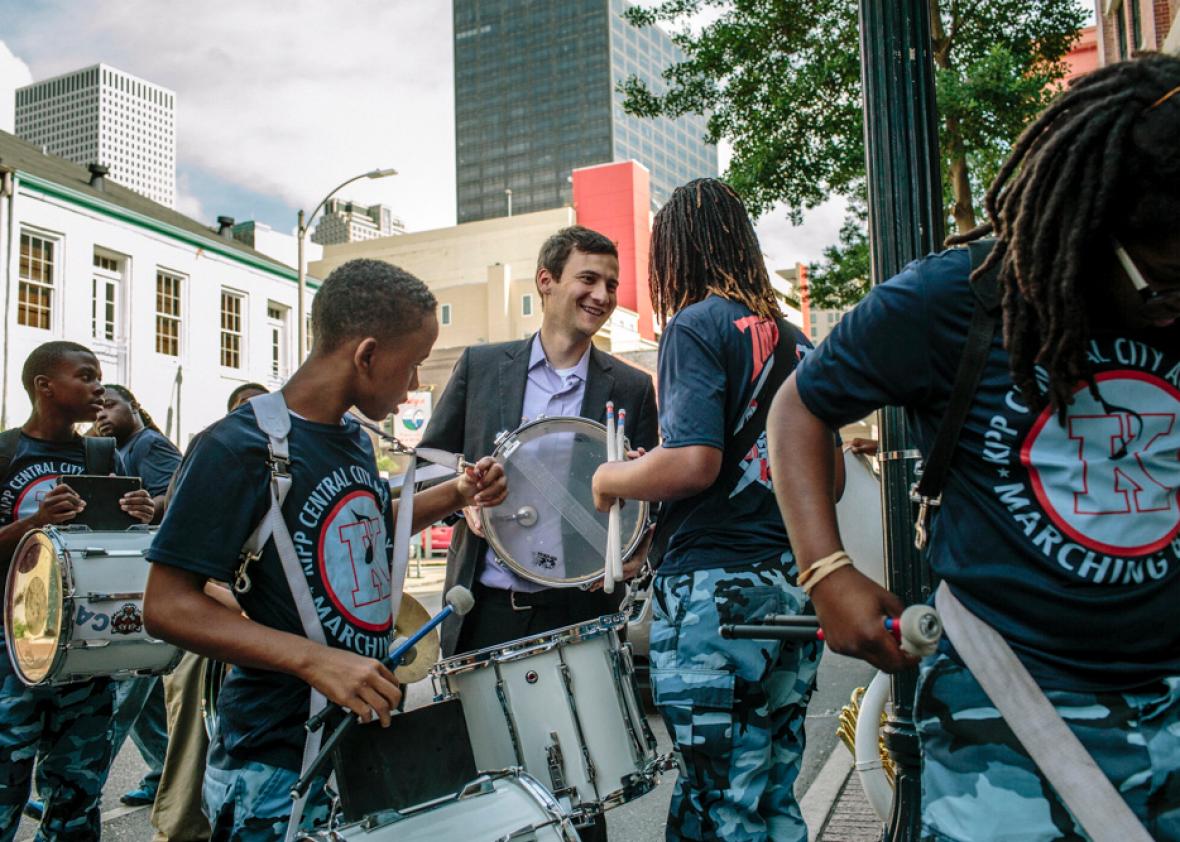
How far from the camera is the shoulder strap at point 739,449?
282cm

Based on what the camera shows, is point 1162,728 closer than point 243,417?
Yes

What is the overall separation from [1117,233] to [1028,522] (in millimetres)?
468

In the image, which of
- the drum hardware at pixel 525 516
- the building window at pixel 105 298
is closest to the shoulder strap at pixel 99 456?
the drum hardware at pixel 525 516

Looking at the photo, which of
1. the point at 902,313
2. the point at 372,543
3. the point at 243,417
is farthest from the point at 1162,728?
the point at 243,417

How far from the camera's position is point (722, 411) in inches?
107

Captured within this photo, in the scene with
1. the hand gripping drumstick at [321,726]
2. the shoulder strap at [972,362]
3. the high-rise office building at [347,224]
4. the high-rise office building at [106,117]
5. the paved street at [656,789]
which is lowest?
the paved street at [656,789]

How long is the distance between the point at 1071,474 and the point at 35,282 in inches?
927

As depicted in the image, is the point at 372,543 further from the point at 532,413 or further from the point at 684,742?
the point at 532,413

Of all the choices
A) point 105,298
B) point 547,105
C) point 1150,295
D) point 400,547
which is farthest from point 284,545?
point 547,105

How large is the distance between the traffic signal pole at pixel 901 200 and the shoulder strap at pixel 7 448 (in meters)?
3.57

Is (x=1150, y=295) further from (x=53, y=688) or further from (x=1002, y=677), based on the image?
(x=53, y=688)

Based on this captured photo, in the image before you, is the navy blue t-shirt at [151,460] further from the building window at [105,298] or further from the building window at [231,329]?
the building window at [231,329]

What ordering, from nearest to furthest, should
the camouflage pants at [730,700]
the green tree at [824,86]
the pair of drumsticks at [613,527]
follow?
the camouflage pants at [730,700]
the pair of drumsticks at [613,527]
the green tree at [824,86]

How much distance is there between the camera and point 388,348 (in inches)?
101
